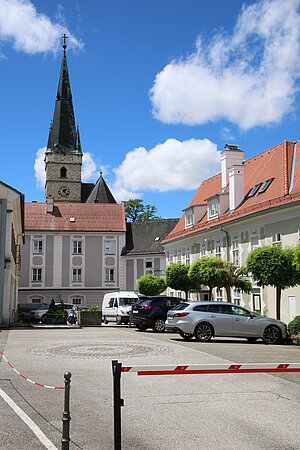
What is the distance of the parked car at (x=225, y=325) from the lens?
18531mm

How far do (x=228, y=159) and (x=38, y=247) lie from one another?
28500 millimetres

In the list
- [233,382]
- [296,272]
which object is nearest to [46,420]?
[233,382]

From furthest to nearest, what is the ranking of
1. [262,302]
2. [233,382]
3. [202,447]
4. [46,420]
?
[262,302], [233,382], [46,420], [202,447]

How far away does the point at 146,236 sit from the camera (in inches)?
2397

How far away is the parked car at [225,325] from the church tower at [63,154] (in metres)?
82.8

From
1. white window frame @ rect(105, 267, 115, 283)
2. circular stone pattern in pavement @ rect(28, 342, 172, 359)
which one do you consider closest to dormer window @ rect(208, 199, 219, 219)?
circular stone pattern in pavement @ rect(28, 342, 172, 359)

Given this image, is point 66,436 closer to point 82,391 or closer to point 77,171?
A: point 82,391

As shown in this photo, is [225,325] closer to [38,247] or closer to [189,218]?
[189,218]

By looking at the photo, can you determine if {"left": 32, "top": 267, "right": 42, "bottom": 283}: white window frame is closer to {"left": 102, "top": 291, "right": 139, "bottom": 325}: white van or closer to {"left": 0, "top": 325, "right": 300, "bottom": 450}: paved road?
{"left": 102, "top": 291, "right": 139, "bottom": 325}: white van

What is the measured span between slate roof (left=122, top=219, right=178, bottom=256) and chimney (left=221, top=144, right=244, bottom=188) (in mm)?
22576

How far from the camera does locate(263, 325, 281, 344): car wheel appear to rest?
61.0 feet

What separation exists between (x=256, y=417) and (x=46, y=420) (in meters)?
2.87

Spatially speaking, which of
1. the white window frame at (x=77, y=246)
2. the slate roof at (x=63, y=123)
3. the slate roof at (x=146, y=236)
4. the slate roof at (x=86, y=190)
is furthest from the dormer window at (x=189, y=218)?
the slate roof at (x=63, y=123)

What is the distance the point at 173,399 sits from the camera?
27.0 ft
